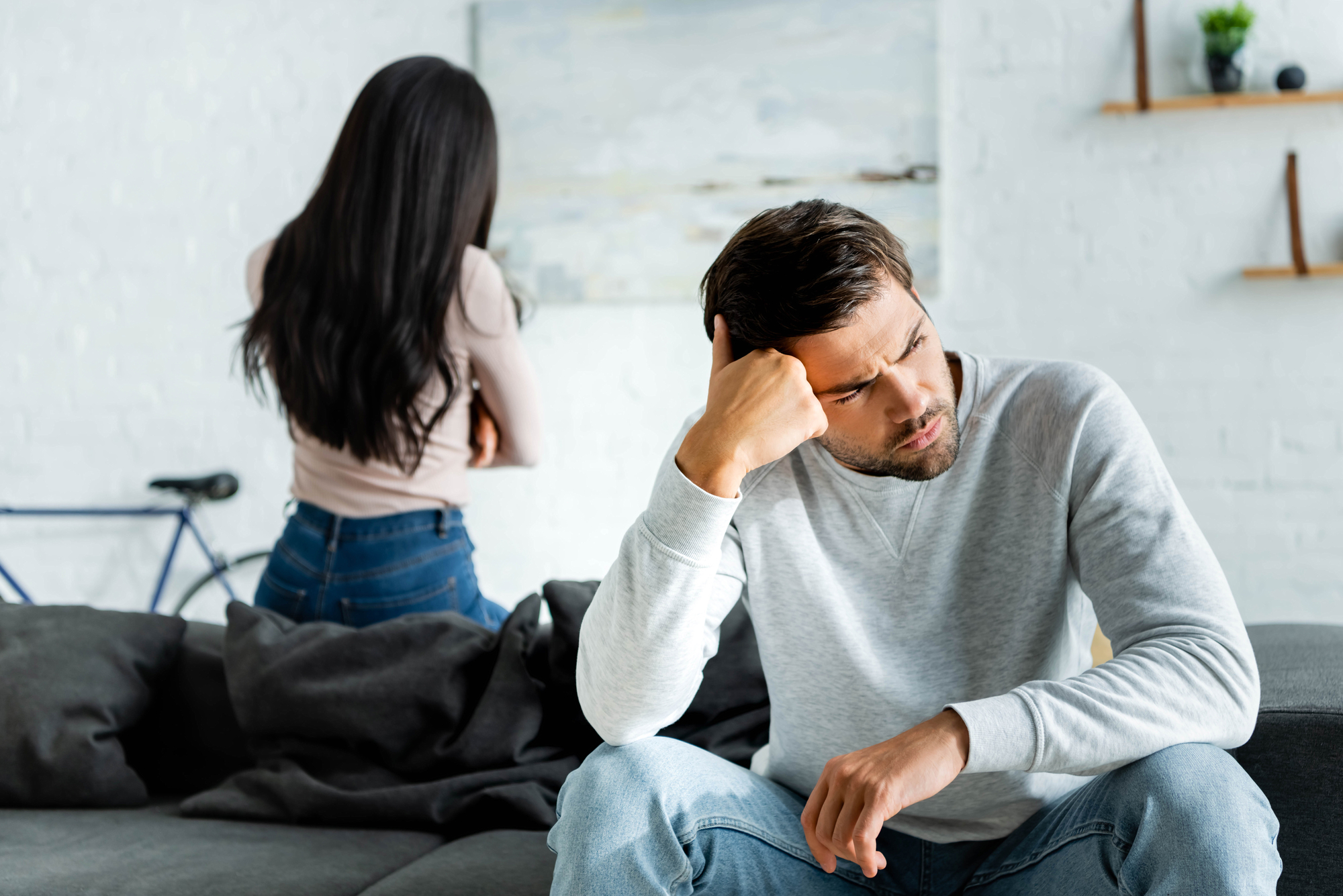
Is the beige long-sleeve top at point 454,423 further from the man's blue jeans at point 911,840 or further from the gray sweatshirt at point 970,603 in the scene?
the man's blue jeans at point 911,840

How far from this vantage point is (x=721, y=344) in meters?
1.26

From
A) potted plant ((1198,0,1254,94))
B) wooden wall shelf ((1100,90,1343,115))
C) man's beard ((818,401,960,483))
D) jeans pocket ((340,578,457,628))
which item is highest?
potted plant ((1198,0,1254,94))

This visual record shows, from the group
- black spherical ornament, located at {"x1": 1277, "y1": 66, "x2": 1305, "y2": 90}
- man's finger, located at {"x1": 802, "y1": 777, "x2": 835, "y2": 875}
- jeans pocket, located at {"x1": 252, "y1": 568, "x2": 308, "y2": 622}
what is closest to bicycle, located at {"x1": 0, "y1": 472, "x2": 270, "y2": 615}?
jeans pocket, located at {"x1": 252, "y1": 568, "x2": 308, "y2": 622}

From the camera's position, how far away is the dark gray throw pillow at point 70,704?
173 centimetres

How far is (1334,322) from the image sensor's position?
2.61 m

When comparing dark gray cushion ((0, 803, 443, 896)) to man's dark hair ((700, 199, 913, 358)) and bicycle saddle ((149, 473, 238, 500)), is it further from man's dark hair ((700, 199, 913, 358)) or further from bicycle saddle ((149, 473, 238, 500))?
bicycle saddle ((149, 473, 238, 500))

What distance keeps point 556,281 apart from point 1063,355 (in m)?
1.37

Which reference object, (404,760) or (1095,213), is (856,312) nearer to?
(404,760)

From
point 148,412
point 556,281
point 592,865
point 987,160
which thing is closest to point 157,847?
point 592,865

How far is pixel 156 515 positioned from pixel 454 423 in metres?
1.97

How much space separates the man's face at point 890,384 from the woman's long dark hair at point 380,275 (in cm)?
74

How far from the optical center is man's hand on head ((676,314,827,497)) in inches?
43.8

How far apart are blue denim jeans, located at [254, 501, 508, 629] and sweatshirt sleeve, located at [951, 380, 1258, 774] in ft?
3.38

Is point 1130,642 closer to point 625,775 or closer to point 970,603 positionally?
point 970,603
